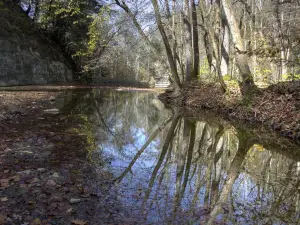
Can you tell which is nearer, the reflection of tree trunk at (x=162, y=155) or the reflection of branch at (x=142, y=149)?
the reflection of tree trunk at (x=162, y=155)

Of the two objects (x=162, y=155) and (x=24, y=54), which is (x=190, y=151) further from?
(x=24, y=54)

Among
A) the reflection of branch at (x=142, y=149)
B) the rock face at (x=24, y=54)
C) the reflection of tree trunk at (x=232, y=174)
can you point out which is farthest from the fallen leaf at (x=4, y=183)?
the rock face at (x=24, y=54)

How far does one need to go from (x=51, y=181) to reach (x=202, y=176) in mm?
2181

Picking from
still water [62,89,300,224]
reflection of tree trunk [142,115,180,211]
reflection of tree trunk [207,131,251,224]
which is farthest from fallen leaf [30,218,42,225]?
reflection of tree trunk [207,131,251,224]

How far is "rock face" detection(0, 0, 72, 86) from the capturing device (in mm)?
20328

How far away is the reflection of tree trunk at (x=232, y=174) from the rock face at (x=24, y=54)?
18.4 m

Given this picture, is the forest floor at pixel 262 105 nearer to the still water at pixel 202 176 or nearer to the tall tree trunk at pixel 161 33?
the still water at pixel 202 176

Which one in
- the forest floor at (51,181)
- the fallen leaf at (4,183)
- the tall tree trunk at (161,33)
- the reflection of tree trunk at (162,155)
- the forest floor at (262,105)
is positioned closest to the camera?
the forest floor at (51,181)

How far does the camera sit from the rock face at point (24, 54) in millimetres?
20328

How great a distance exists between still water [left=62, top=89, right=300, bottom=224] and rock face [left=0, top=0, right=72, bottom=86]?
1642 cm

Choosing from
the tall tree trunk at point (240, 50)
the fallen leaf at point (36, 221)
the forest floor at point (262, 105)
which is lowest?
the fallen leaf at point (36, 221)

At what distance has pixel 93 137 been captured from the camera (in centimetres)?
637

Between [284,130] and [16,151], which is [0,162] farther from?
[284,130]

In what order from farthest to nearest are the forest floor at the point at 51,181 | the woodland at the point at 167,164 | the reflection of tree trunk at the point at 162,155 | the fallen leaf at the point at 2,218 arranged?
the reflection of tree trunk at the point at 162,155 → the woodland at the point at 167,164 → the forest floor at the point at 51,181 → the fallen leaf at the point at 2,218
